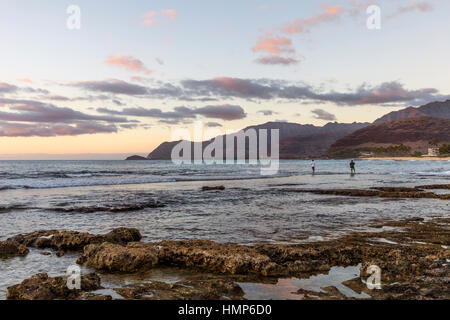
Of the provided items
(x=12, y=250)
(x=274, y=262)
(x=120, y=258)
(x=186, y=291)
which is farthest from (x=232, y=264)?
(x=12, y=250)

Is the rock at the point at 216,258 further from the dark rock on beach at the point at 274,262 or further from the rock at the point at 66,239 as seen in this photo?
the rock at the point at 66,239

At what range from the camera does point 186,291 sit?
6.34m

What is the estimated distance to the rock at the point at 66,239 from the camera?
10219 millimetres

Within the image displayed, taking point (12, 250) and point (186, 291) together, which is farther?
point (12, 250)

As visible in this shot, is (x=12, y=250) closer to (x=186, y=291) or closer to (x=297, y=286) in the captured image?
(x=186, y=291)

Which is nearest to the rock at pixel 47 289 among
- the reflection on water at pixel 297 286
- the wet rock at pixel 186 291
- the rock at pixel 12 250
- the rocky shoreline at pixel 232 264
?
the rocky shoreline at pixel 232 264

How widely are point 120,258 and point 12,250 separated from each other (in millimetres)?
4009

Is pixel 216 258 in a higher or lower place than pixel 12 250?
higher

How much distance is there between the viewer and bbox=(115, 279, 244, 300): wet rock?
19.8 feet

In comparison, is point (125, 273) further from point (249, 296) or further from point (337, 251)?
point (337, 251)

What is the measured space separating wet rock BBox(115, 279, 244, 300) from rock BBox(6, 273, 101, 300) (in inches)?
26.1

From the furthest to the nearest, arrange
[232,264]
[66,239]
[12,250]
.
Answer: [66,239] < [12,250] < [232,264]

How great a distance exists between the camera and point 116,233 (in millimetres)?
11062
